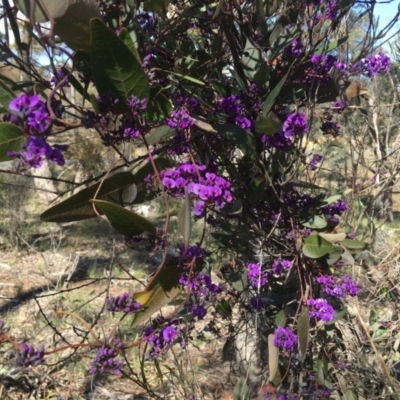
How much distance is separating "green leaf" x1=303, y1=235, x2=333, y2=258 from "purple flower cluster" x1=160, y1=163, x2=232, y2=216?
0.36m

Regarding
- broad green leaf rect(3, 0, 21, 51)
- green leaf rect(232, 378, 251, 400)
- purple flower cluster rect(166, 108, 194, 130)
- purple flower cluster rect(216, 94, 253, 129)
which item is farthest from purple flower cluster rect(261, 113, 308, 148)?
green leaf rect(232, 378, 251, 400)

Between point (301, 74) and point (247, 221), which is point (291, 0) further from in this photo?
point (247, 221)

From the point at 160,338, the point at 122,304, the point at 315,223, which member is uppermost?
the point at 315,223

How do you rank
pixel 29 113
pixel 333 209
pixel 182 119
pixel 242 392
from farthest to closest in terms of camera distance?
pixel 242 392
pixel 333 209
pixel 182 119
pixel 29 113

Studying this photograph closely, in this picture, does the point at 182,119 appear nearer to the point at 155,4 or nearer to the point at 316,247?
the point at 155,4

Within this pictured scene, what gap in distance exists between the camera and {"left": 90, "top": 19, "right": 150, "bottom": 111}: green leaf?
73 cm

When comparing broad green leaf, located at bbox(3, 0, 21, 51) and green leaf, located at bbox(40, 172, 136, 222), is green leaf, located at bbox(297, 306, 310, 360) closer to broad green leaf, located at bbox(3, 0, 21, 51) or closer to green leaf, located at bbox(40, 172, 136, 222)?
Answer: green leaf, located at bbox(40, 172, 136, 222)

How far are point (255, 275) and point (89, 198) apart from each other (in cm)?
59

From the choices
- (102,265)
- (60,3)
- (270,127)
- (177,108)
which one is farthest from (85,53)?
(102,265)

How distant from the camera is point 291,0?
1121 mm

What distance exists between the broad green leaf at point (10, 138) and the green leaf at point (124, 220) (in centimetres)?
15

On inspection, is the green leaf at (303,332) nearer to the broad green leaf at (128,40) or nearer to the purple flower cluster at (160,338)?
the purple flower cluster at (160,338)

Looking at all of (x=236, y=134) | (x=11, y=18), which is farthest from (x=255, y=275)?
(x=11, y=18)

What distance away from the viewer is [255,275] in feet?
4.24
